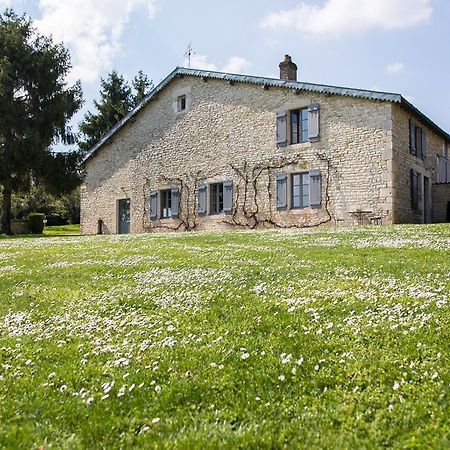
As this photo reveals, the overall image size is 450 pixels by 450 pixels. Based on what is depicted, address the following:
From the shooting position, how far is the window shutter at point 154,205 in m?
27.4

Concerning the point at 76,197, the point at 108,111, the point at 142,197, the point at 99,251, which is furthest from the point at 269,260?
the point at 76,197

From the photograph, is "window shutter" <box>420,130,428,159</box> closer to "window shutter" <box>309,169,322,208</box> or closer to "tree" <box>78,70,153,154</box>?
"window shutter" <box>309,169,322,208</box>

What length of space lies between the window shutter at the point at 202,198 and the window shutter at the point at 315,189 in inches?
241

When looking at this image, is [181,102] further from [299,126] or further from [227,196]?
[299,126]

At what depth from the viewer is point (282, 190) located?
22719 millimetres

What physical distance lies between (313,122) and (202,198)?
708 cm

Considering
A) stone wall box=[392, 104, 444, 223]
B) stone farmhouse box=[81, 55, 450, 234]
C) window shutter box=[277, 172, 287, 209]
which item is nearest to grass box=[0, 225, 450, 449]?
stone wall box=[392, 104, 444, 223]

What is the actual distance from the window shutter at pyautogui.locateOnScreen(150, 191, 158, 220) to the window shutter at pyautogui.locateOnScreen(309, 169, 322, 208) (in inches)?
376

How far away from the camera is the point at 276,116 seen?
2325 centimetres

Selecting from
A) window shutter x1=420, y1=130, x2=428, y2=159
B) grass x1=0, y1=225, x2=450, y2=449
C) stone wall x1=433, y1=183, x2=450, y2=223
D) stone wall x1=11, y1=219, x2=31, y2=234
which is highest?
window shutter x1=420, y1=130, x2=428, y2=159

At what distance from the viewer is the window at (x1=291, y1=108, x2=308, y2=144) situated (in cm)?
2273

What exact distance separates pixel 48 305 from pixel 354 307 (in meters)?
4.36

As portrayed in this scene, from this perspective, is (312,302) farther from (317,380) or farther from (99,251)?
(99,251)

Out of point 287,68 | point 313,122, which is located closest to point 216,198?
point 313,122
